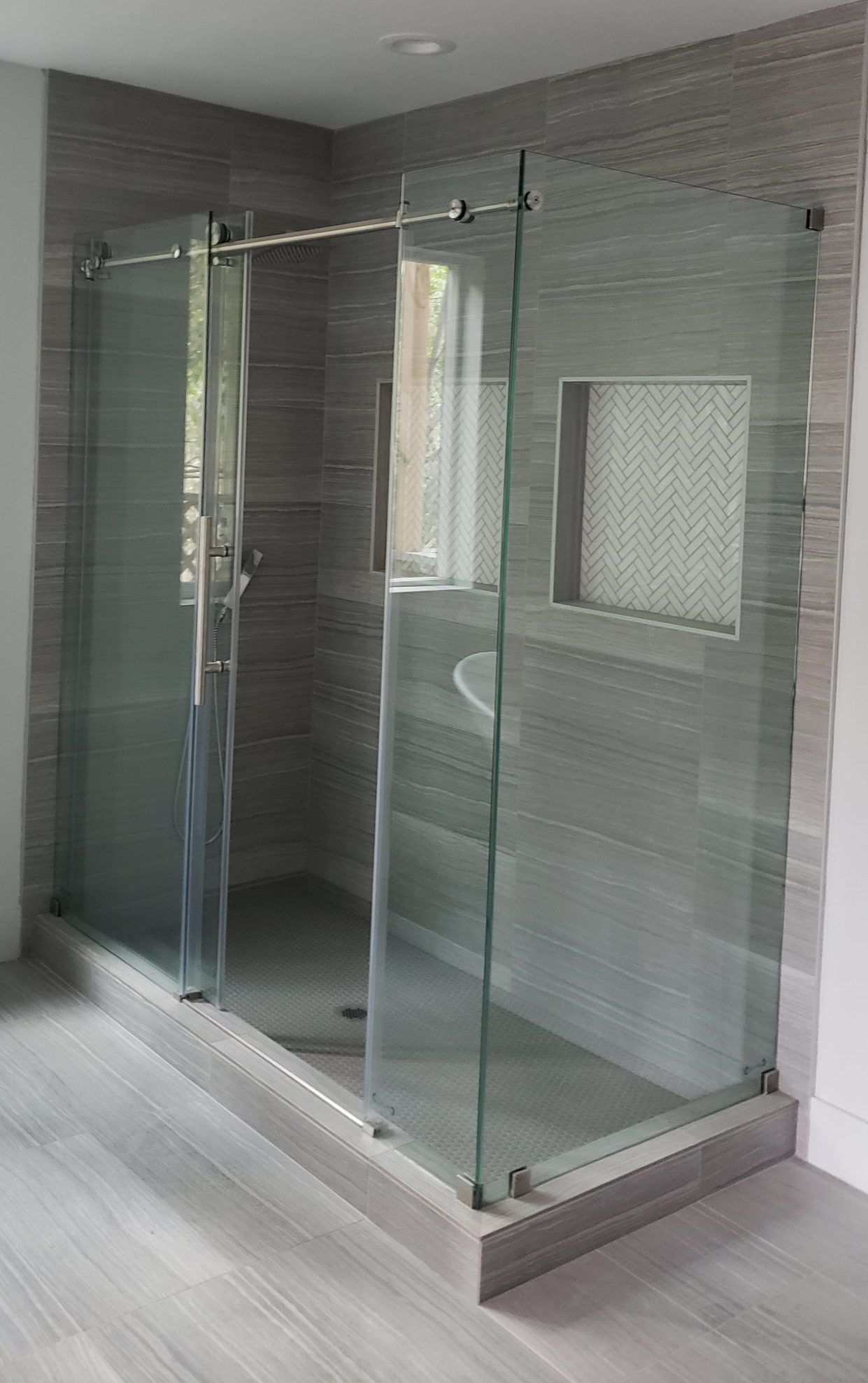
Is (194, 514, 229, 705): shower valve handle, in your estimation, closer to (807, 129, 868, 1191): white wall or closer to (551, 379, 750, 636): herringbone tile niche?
(551, 379, 750, 636): herringbone tile niche

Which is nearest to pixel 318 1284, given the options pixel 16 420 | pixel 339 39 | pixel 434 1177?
pixel 434 1177

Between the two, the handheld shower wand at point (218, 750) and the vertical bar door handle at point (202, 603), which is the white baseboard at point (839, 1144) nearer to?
the handheld shower wand at point (218, 750)

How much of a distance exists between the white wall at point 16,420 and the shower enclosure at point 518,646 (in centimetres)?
15

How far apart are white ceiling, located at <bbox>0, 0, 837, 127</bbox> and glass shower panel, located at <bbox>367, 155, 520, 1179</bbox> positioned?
0.73 metres

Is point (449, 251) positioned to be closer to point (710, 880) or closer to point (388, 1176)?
point (710, 880)

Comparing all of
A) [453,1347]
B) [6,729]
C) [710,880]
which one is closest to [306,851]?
[6,729]

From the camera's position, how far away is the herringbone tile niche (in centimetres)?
268

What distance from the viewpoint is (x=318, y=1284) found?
239cm

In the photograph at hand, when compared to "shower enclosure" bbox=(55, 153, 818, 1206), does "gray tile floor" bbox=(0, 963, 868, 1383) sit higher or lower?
lower

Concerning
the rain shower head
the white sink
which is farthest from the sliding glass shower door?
the white sink

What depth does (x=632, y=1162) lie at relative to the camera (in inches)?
103

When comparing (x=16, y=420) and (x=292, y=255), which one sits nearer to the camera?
(x=16, y=420)

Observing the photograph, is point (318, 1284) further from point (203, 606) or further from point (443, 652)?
point (203, 606)

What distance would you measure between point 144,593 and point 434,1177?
159cm
